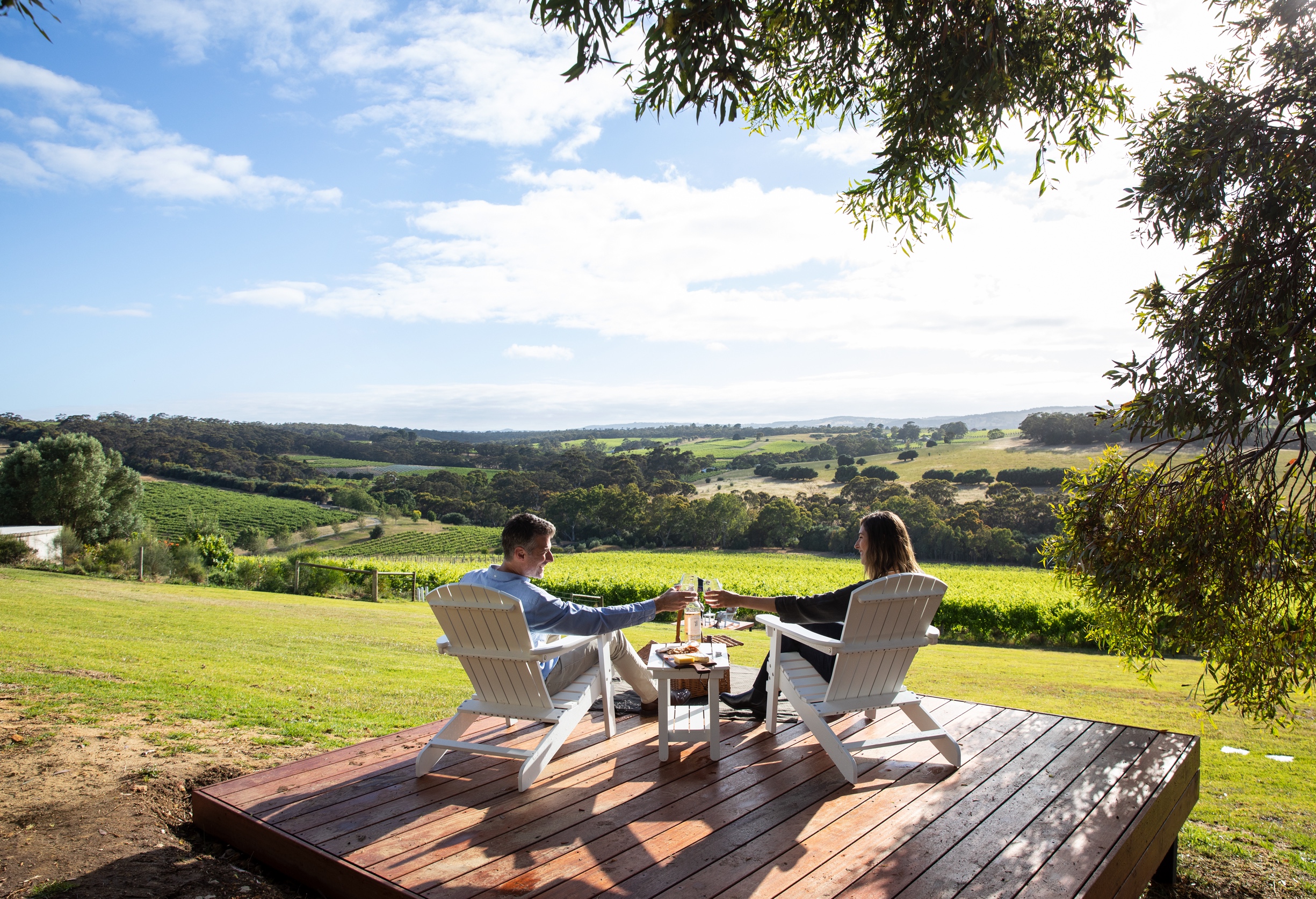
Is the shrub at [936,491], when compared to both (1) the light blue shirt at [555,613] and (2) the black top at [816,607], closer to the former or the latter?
(2) the black top at [816,607]

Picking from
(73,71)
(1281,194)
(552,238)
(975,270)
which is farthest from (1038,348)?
(73,71)

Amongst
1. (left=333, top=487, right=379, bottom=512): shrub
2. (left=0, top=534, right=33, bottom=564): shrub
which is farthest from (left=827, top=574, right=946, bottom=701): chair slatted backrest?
(left=333, top=487, right=379, bottom=512): shrub

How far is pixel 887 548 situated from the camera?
372 cm

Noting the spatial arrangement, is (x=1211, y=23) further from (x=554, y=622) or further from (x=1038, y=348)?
(x=1038, y=348)

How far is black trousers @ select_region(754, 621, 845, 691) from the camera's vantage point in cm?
369

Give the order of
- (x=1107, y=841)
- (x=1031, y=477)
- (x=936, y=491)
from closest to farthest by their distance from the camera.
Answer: (x=1107, y=841) → (x=936, y=491) → (x=1031, y=477)

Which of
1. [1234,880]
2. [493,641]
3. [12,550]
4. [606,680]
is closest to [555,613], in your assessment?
[493,641]

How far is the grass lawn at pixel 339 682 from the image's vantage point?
467 cm

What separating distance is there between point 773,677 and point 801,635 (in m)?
0.45

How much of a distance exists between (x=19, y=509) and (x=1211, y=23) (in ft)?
139

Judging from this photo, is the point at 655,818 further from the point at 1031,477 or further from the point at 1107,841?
the point at 1031,477

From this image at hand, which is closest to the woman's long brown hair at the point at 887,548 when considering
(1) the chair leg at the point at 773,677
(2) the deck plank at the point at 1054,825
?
(1) the chair leg at the point at 773,677

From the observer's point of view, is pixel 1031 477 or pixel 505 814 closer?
pixel 505 814

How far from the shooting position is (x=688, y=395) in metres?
108
